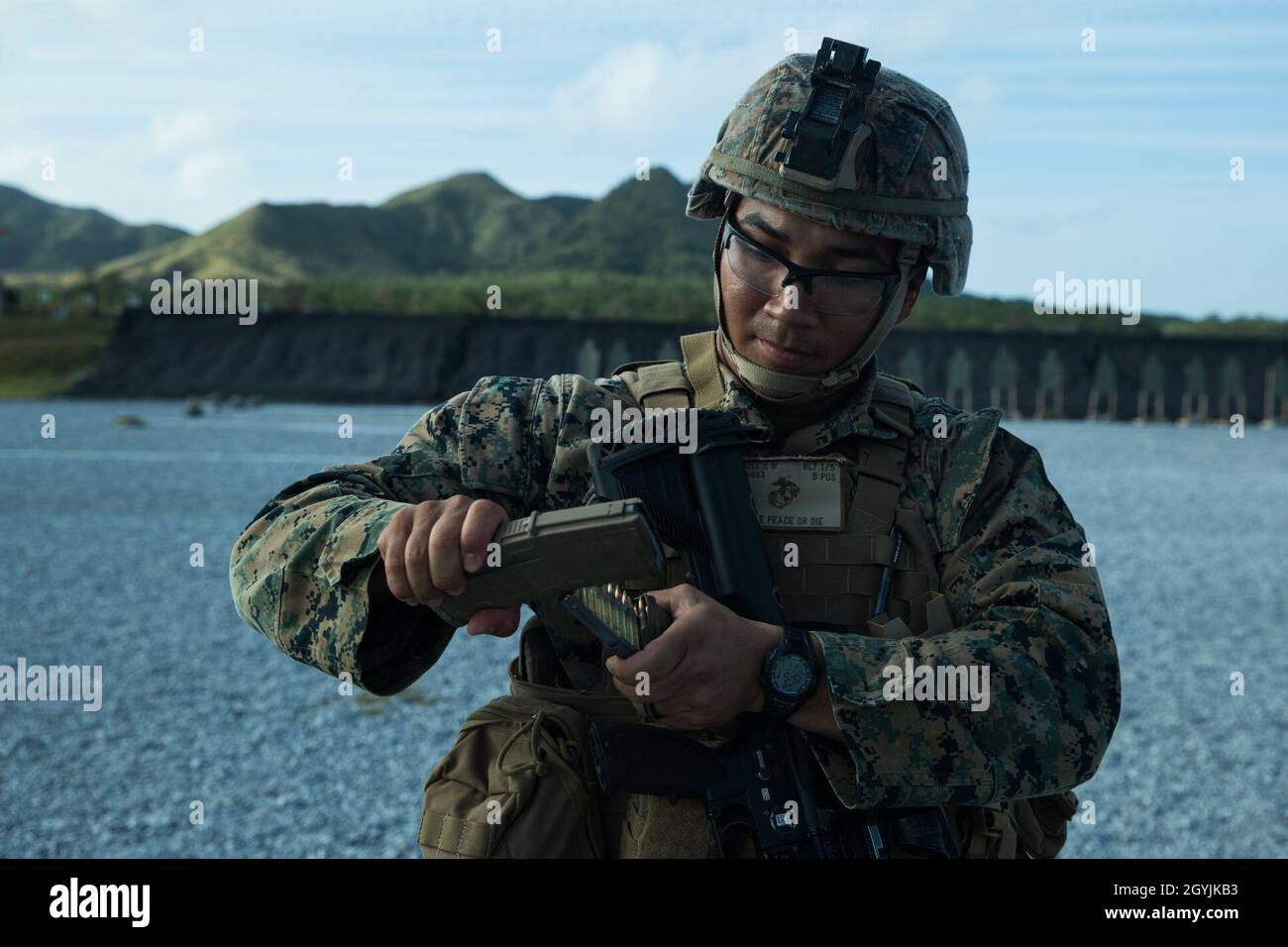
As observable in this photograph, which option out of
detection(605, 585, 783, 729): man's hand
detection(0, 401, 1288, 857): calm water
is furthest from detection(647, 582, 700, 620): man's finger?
detection(0, 401, 1288, 857): calm water

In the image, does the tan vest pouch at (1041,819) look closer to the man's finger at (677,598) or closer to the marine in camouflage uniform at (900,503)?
the marine in camouflage uniform at (900,503)

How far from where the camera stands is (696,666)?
2018mm

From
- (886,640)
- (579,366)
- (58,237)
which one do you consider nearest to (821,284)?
(886,640)

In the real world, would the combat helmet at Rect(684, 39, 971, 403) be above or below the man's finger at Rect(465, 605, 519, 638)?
above

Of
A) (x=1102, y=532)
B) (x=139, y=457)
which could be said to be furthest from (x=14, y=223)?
(x=1102, y=532)

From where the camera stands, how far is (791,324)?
2.52 metres

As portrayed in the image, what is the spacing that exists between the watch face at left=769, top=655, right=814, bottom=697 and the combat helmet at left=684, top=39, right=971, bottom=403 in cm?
68

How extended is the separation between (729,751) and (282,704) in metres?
7.38

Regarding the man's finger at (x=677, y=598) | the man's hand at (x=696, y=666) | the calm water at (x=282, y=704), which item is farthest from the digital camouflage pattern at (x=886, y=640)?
the calm water at (x=282, y=704)

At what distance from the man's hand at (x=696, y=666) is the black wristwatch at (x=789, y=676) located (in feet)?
0.10

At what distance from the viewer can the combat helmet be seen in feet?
8.19

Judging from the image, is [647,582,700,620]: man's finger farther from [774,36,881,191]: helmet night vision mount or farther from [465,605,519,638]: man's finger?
[774,36,881,191]: helmet night vision mount
